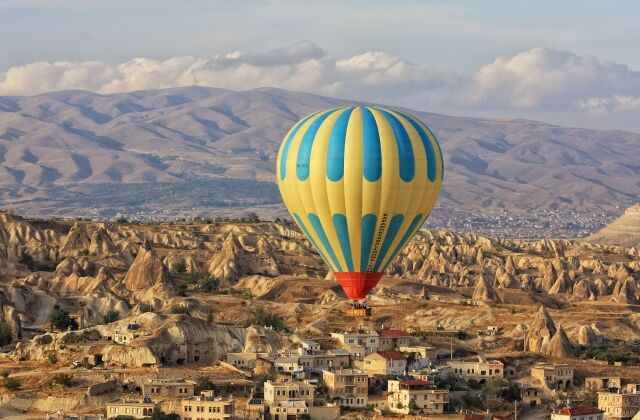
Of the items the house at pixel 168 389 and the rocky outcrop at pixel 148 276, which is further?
the rocky outcrop at pixel 148 276

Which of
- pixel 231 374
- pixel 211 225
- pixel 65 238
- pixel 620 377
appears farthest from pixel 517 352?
pixel 211 225

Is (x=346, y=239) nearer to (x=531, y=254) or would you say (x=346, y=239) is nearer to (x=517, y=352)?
(x=517, y=352)

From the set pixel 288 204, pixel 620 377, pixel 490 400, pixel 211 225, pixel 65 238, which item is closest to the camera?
pixel 490 400

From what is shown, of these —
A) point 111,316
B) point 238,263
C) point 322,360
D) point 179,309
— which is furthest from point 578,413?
point 238,263

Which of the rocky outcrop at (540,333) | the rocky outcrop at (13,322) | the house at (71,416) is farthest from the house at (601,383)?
the rocky outcrop at (13,322)

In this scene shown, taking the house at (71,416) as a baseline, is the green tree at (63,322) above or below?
above

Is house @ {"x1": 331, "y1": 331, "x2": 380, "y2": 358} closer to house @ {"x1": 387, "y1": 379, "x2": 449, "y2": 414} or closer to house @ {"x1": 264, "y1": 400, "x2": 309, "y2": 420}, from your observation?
house @ {"x1": 387, "y1": 379, "x2": 449, "y2": 414}

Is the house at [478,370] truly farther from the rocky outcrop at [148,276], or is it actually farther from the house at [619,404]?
the rocky outcrop at [148,276]

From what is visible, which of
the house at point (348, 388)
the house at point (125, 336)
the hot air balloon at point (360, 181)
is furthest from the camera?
the hot air balloon at point (360, 181)
